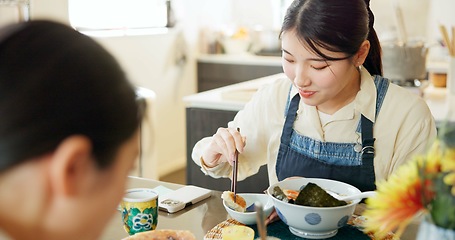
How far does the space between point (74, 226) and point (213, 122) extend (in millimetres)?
1963

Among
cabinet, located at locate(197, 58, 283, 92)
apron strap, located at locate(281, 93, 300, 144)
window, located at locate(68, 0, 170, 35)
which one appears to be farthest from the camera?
cabinet, located at locate(197, 58, 283, 92)

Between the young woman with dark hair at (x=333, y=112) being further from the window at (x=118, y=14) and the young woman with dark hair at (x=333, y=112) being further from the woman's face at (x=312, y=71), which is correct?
the window at (x=118, y=14)

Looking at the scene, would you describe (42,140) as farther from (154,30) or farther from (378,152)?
(154,30)

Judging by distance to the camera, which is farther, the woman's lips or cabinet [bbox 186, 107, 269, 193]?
cabinet [bbox 186, 107, 269, 193]

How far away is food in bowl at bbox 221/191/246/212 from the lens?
129cm

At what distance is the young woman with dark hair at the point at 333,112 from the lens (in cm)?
145

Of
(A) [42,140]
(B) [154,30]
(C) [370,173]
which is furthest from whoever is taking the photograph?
(B) [154,30]

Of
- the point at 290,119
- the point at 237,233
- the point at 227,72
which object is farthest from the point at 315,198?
the point at 227,72

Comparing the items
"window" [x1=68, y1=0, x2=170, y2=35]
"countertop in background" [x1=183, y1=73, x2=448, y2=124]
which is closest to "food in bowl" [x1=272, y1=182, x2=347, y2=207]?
"countertop in background" [x1=183, y1=73, x2=448, y2=124]

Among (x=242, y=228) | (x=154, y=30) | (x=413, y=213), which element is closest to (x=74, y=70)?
(x=413, y=213)

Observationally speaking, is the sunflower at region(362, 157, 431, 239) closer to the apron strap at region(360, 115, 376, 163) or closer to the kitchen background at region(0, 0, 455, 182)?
the apron strap at region(360, 115, 376, 163)

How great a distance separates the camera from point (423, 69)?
2.75 metres

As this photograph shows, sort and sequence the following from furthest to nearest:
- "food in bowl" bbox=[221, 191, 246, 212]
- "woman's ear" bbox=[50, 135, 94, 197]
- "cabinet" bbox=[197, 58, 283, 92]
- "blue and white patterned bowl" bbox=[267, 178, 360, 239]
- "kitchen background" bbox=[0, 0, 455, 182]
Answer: "cabinet" bbox=[197, 58, 283, 92] < "kitchen background" bbox=[0, 0, 455, 182] < "food in bowl" bbox=[221, 191, 246, 212] < "blue and white patterned bowl" bbox=[267, 178, 360, 239] < "woman's ear" bbox=[50, 135, 94, 197]

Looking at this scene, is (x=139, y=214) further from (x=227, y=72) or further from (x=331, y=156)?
(x=227, y=72)
